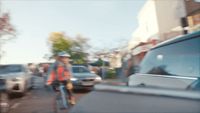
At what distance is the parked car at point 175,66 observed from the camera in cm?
243

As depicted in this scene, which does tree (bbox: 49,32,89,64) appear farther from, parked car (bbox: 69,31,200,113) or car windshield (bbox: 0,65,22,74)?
parked car (bbox: 69,31,200,113)

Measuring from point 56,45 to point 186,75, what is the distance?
6464cm

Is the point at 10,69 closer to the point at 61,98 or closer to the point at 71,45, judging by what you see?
the point at 61,98

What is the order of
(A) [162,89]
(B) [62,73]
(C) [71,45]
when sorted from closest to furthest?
(A) [162,89] < (B) [62,73] < (C) [71,45]

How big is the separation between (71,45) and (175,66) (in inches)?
2310

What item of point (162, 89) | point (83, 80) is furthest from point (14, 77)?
point (162, 89)

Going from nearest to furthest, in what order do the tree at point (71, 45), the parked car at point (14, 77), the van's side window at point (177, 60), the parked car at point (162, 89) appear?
the parked car at point (162, 89) → the van's side window at point (177, 60) → the parked car at point (14, 77) → the tree at point (71, 45)

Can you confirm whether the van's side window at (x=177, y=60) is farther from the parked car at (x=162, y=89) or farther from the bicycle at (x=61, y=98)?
the bicycle at (x=61, y=98)

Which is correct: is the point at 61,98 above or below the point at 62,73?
below

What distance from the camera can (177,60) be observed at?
2.87 metres

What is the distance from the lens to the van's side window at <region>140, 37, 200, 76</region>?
260cm

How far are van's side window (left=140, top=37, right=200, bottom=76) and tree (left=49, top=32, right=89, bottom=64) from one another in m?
47.7

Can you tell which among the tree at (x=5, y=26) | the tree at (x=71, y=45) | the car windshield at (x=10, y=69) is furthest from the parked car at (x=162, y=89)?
the tree at (x=71, y=45)

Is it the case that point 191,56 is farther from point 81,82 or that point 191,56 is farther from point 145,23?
point 145,23
